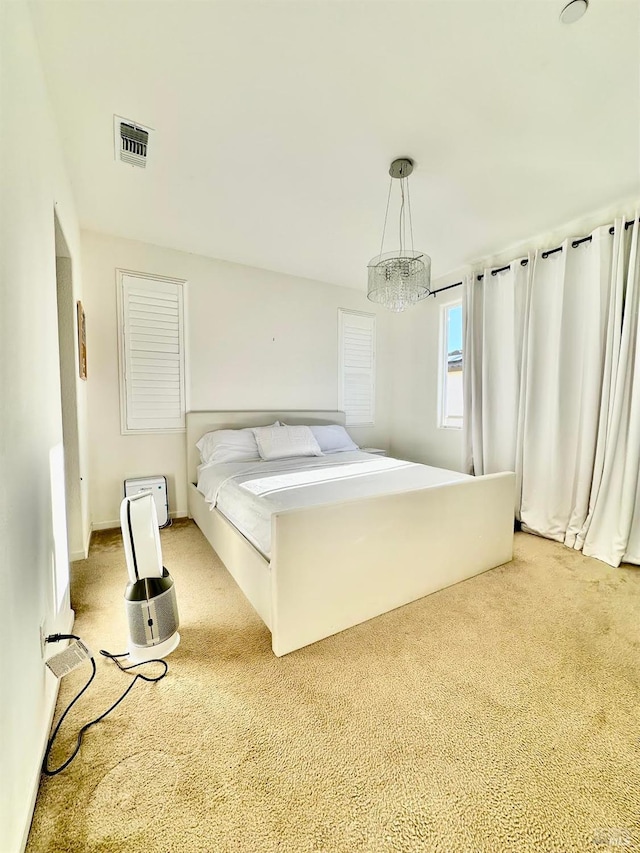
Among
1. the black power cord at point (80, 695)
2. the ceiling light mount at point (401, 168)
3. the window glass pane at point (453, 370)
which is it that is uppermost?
the ceiling light mount at point (401, 168)

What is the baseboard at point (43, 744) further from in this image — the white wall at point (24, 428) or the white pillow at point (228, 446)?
the white pillow at point (228, 446)

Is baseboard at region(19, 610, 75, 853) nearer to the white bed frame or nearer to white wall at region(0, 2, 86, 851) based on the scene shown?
white wall at region(0, 2, 86, 851)

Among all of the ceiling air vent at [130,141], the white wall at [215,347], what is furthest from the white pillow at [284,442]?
the ceiling air vent at [130,141]

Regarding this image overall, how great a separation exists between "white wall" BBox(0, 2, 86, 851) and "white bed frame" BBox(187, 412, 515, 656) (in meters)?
0.81

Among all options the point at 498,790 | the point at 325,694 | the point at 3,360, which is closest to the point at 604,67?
the point at 3,360

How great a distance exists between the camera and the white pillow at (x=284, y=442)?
3049mm

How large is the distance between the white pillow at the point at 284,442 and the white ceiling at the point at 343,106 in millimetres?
1742

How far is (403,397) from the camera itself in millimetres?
4344

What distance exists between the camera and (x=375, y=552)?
67.6 inches

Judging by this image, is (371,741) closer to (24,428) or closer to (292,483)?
(292,483)

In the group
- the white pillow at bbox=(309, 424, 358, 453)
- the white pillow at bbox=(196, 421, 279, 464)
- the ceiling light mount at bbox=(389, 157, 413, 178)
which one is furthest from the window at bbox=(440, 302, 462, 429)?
the white pillow at bbox=(196, 421, 279, 464)

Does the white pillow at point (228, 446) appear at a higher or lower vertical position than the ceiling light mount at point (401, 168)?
lower

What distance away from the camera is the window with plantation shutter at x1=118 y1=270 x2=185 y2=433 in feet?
9.76

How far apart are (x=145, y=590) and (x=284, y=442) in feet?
5.81
